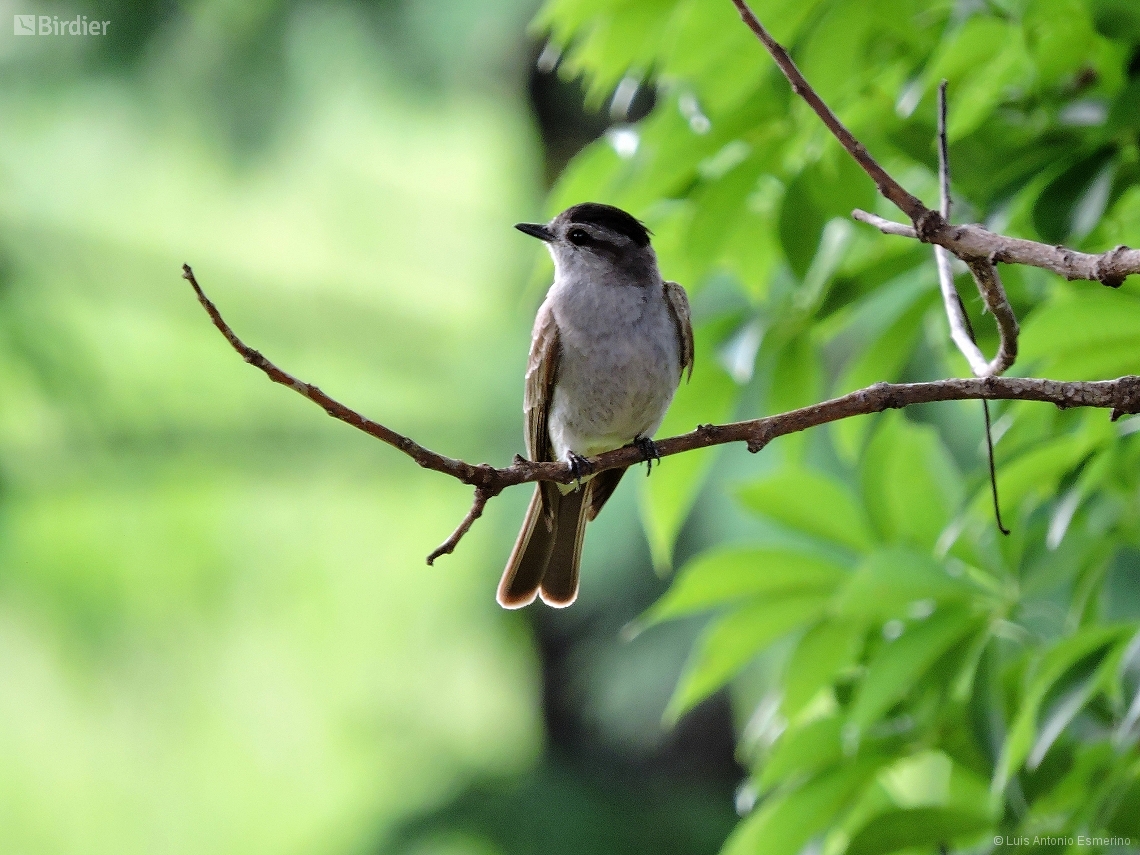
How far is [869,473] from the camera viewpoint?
2.93m

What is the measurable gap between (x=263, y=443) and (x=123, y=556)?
1.17m

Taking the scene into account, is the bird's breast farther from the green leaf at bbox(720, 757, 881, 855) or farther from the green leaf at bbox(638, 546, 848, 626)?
the green leaf at bbox(720, 757, 881, 855)

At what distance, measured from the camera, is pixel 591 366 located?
356 cm

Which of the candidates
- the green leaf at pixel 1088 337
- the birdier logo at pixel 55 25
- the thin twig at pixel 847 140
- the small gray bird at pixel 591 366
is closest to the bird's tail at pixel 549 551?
the small gray bird at pixel 591 366

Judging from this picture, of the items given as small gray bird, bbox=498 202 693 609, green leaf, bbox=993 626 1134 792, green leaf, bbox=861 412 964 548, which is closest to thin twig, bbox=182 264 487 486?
green leaf, bbox=993 626 1134 792

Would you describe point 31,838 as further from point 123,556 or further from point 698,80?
point 698,80

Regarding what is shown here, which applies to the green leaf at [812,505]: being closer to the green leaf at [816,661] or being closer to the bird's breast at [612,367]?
the green leaf at [816,661]

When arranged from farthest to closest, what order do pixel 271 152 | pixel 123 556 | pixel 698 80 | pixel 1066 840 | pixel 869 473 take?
pixel 123 556, pixel 271 152, pixel 869 473, pixel 698 80, pixel 1066 840

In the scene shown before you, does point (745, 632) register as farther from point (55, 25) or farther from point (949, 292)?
point (55, 25)

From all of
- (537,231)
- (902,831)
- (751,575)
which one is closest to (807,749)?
(902,831)

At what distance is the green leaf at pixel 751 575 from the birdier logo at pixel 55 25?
547 centimetres

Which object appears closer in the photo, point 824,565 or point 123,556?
point 824,565

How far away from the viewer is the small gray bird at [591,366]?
3486mm

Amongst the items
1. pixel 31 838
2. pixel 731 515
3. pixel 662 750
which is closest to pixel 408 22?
pixel 731 515
